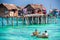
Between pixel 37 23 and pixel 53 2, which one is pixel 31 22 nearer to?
pixel 37 23

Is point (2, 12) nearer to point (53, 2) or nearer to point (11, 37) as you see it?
point (11, 37)

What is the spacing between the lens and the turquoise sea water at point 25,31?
2900 millimetres

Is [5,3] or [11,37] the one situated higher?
[5,3]

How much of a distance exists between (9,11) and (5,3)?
0.56 feet

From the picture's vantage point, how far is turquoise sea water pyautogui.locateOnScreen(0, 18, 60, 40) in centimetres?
290

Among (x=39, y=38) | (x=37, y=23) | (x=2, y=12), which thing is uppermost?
(x=2, y=12)

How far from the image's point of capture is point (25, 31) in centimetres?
296

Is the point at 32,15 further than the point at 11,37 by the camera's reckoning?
Yes

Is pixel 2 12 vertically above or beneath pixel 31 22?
above

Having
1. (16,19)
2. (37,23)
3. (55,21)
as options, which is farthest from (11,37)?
(55,21)

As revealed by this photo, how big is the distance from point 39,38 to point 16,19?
515 millimetres

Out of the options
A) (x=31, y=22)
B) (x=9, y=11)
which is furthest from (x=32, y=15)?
(x=9, y=11)

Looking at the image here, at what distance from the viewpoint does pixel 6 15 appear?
3033 mm

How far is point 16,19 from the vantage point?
9.84ft
